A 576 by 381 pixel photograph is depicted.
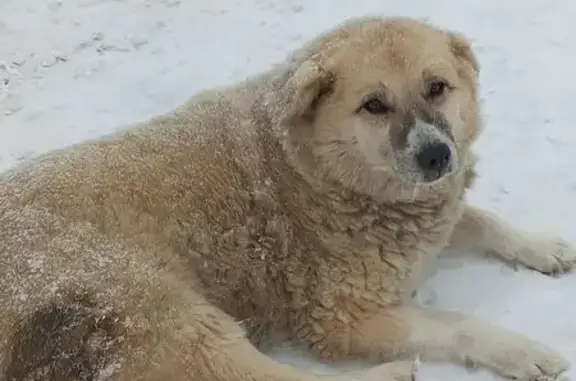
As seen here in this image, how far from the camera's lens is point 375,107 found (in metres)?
3.69

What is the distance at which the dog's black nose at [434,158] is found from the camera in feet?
11.7

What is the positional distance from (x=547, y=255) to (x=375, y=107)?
1199 millimetres

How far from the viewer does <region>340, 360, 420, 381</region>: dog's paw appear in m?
3.72

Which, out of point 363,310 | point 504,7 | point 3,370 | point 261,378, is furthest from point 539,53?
point 3,370

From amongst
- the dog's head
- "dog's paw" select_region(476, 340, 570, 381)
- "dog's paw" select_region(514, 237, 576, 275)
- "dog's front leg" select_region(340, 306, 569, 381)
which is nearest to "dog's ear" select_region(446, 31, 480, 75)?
the dog's head

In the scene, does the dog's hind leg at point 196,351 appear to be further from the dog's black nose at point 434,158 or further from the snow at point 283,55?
the dog's black nose at point 434,158

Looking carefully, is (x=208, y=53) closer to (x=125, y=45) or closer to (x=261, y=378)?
(x=125, y=45)

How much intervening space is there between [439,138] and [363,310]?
0.84 meters

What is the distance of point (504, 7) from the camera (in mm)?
6273

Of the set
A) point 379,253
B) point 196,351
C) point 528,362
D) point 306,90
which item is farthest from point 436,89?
point 196,351

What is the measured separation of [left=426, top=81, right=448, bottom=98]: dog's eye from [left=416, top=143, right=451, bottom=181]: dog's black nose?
0.26 meters

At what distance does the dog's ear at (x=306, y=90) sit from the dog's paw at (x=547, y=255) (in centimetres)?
128

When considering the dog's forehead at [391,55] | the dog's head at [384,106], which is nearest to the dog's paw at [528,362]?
the dog's head at [384,106]

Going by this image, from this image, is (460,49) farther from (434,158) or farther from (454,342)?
(454,342)
